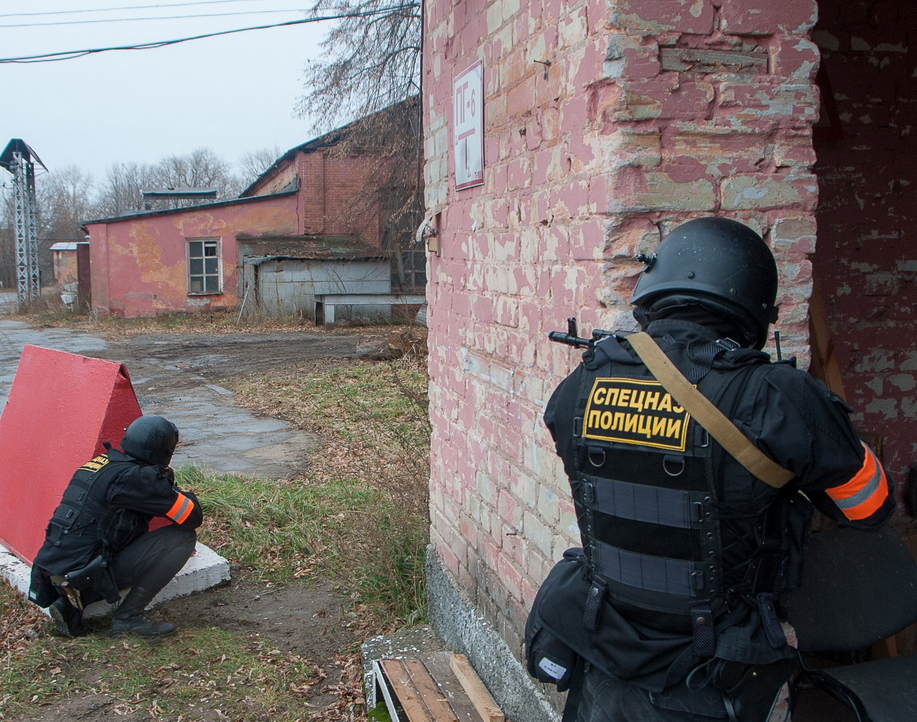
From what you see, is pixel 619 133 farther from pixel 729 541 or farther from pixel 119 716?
pixel 119 716

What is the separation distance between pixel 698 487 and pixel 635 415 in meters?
0.21

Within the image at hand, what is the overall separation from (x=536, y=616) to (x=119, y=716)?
8.38 ft

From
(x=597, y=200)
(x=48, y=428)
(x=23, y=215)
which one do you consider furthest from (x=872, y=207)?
(x=23, y=215)

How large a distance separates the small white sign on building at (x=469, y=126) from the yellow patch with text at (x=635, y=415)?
1.75 m

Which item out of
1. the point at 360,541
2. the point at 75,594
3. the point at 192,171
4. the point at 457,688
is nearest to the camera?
the point at 457,688

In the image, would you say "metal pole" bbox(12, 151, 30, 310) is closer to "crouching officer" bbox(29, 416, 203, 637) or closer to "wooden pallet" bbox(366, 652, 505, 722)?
"crouching officer" bbox(29, 416, 203, 637)

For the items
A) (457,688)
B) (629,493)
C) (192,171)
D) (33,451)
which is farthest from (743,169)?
(192,171)

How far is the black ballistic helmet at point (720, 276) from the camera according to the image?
188 cm

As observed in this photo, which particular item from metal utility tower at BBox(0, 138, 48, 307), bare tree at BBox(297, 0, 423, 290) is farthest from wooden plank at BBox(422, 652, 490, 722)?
metal utility tower at BBox(0, 138, 48, 307)

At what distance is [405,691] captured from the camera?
11.3 feet

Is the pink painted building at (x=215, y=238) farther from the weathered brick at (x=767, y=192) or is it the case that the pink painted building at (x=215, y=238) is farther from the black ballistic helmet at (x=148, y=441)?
the weathered brick at (x=767, y=192)

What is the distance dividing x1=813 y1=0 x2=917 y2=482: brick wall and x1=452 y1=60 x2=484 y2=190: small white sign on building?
1.74 m

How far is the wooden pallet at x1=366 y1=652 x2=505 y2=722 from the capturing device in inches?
129

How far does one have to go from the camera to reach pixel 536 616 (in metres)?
2.12
